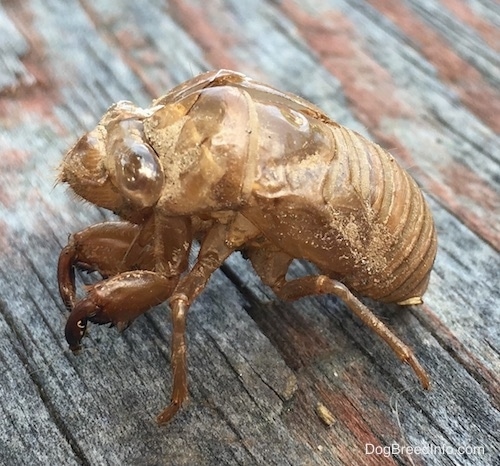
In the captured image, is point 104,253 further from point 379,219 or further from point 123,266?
point 379,219

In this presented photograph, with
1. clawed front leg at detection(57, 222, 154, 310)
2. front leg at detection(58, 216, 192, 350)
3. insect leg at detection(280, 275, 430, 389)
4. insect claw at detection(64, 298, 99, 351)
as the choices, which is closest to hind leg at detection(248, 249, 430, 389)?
insect leg at detection(280, 275, 430, 389)

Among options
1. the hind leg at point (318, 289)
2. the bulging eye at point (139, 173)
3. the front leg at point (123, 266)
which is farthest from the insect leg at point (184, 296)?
the bulging eye at point (139, 173)

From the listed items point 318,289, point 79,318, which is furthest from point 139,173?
point 318,289

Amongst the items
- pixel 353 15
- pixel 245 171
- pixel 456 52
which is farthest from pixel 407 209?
pixel 353 15

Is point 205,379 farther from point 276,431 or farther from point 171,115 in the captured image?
point 171,115

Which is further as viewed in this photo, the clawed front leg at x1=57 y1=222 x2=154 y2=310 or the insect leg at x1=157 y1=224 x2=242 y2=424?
the clawed front leg at x1=57 y1=222 x2=154 y2=310

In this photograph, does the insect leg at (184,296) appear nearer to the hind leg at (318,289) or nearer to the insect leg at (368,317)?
the hind leg at (318,289)

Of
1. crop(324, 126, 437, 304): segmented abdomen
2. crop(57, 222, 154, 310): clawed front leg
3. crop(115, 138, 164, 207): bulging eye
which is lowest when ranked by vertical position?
crop(57, 222, 154, 310): clawed front leg

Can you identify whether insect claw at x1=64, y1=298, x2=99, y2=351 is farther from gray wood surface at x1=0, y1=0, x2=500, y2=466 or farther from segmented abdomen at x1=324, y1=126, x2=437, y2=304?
segmented abdomen at x1=324, y1=126, x2=437, y2=304
